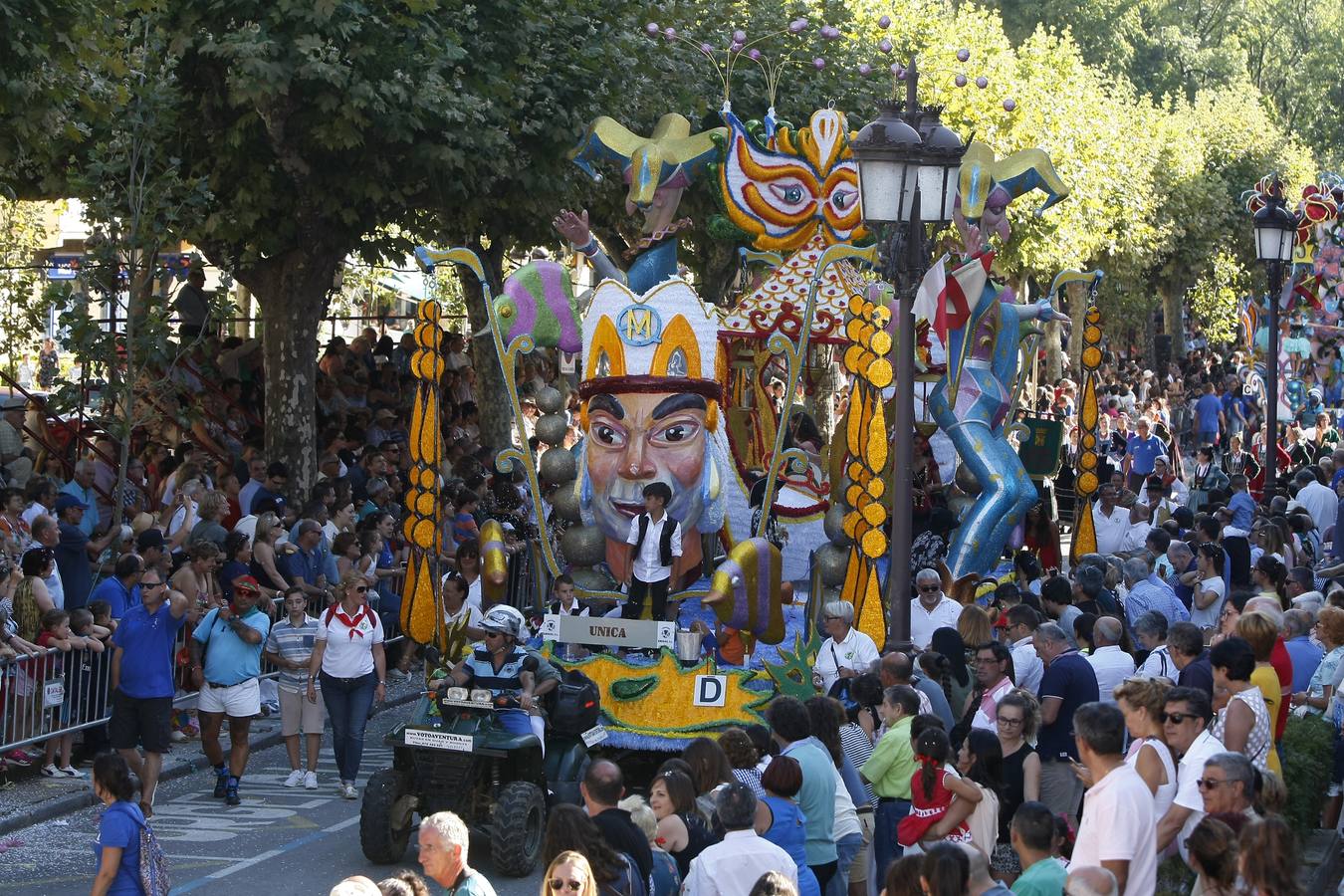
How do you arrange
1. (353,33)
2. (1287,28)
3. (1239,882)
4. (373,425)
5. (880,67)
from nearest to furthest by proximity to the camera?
(1239,882) → (353,33) → (373,425) → (880,67) → (1287,28)

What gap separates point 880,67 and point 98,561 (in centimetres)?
1989

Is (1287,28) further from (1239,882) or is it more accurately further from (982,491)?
(1239,882)

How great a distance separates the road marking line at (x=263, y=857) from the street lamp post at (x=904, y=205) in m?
3.89

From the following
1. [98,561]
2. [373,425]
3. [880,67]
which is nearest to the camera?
[98,561]

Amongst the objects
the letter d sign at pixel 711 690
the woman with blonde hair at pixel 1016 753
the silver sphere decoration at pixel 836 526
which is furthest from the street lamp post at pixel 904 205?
the silver sphere decoration at pixel 836 526

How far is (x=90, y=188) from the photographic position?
18.3m

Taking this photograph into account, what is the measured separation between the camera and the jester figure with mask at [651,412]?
49.3 ft

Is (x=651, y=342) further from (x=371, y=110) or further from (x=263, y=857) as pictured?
(x=371, y=110)

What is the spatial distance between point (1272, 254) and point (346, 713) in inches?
429

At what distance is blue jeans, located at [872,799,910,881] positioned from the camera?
31.9 ft

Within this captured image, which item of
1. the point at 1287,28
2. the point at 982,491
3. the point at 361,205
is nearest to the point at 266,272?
the point at 361,205

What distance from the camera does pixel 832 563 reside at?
15898 mm

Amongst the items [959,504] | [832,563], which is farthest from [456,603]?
[959,504]

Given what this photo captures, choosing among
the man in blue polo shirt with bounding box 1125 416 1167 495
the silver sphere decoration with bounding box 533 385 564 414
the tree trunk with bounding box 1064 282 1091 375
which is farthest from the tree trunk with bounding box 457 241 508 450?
the tree trunk with bounding box 1064 282 1091 375
